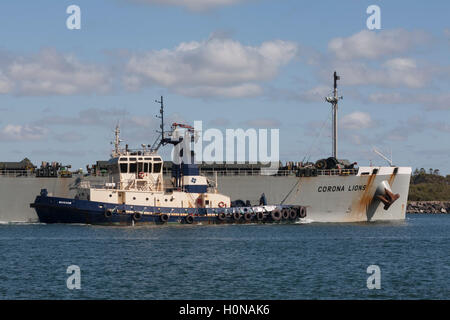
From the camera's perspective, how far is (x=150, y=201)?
5388 cm

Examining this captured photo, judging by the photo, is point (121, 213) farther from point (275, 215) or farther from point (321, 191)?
point (321, 191)

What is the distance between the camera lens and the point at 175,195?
181 ft

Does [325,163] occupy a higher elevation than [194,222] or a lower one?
higher

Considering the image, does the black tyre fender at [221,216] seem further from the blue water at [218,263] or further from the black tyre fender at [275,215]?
the black tyre fender at [275,215]

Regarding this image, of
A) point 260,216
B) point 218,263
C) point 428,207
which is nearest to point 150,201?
point 260,216

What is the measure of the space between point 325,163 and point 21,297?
4205 centimetres

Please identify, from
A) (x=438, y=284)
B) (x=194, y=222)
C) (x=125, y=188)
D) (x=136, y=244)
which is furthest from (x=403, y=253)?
(x=125, y=188)

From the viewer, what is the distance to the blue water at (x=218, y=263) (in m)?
26.6

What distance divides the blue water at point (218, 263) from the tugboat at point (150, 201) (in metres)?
1.52

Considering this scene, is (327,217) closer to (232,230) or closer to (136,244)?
(232,230)

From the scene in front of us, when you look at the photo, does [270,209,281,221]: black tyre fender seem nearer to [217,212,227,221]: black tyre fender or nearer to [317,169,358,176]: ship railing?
[217,212,227,221]: black tyre fender

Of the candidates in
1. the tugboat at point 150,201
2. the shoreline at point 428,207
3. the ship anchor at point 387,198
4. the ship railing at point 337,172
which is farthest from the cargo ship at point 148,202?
the shoreline at point 428,207

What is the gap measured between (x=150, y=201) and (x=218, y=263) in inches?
834

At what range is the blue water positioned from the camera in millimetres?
26578
